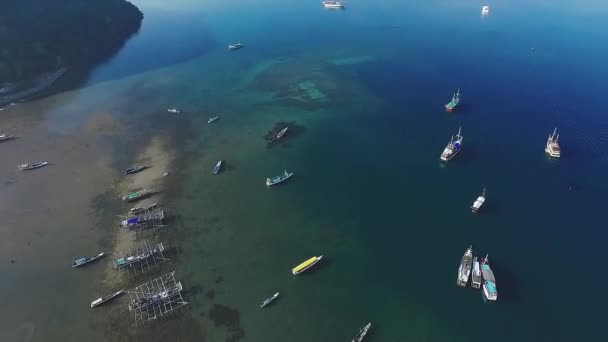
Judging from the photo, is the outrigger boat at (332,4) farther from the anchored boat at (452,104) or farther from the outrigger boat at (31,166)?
the outrigger boat at (31,166)

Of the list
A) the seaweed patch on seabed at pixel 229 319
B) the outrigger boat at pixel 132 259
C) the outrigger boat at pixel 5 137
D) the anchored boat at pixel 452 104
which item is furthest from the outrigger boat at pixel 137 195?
the anchored boat at pixel 452 104

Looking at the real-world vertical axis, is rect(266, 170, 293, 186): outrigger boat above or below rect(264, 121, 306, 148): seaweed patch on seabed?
below

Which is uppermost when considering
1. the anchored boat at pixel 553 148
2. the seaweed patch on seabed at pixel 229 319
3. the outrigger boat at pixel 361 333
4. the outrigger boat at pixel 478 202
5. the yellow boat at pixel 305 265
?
the anchored boat at pixel 553 148

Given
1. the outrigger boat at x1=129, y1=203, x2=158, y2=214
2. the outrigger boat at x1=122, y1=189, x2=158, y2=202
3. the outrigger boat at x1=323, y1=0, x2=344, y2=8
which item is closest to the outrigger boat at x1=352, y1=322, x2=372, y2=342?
the outrigger boat at x1=129, y1=203, x2=158, y2=214

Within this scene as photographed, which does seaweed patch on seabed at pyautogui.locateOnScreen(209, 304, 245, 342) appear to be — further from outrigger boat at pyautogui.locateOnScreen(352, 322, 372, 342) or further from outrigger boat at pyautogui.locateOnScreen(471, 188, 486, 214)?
outrigger boat at pyautogui.locateOnScreen(471, 188, 486, 214)

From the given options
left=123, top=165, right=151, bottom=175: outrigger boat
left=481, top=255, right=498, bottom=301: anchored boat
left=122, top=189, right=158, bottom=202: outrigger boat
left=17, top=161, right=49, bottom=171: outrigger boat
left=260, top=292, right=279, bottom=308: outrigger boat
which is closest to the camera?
→ left=481, top=255, right=498, bottom=301: anchored boat

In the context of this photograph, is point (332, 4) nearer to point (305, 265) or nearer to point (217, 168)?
point (217, 168)
